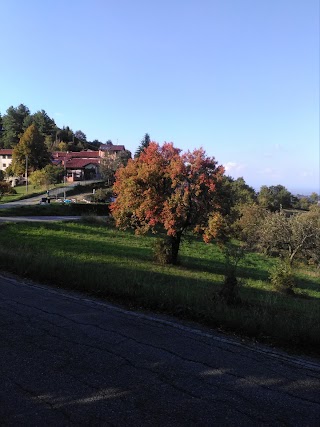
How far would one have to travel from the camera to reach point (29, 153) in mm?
87312

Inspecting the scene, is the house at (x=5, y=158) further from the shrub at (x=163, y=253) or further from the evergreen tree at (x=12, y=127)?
the shrub at (x=163, y=253)

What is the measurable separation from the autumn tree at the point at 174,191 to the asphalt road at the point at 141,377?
46.3 feet

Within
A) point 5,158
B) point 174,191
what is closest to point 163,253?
Result: point 174,191

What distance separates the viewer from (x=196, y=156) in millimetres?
19828

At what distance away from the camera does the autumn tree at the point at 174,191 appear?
19.4 metres

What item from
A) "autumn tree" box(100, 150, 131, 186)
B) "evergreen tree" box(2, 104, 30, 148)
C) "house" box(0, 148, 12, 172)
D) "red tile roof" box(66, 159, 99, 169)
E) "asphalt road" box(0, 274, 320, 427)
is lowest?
"asphalt road" box(0, 274, 320, 427)

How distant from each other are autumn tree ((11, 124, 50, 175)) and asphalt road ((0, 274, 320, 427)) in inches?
3462

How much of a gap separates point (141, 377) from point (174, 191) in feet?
54.3

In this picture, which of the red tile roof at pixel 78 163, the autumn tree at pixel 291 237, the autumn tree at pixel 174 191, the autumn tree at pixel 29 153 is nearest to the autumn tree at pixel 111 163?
the red tile roof at pixel 78 163

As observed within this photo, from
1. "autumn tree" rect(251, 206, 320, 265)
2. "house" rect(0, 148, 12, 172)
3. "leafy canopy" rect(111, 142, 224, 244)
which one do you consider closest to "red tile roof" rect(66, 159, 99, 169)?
"house" rect(0, 148, 12, 172)

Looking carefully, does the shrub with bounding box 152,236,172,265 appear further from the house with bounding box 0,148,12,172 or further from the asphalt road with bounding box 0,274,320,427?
the house with bounding box 0,148,12,172

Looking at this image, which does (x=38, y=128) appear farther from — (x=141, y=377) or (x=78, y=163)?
(x=141, y=377)

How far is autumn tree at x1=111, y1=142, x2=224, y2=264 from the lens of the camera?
19.4 metres

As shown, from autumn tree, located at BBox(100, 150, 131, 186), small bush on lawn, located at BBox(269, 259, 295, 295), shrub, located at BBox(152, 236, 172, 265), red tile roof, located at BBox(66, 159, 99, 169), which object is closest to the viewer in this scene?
small bush on lawn, located at BBox(269, 259, 295, 295)
